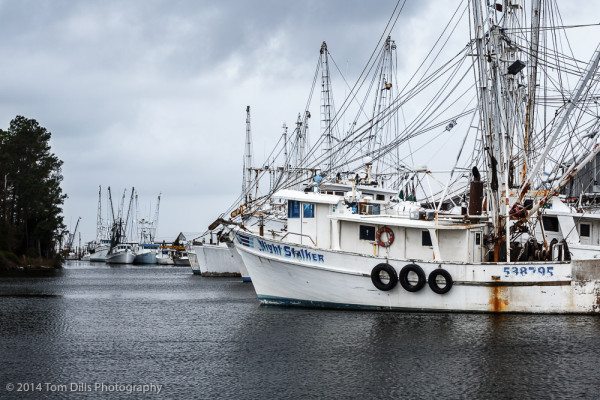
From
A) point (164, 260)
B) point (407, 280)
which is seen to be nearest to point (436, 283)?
point (407, 280)

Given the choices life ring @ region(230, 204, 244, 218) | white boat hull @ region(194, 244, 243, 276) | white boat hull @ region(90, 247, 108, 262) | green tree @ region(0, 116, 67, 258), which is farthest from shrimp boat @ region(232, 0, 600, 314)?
white boat hull @ region(90, 247, 108, 262)

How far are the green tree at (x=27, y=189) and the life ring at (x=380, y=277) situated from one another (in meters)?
61.7

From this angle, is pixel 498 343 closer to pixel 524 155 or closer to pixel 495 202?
pixel 495 202

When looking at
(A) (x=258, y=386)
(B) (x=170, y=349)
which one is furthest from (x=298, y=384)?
(B) (x=170, y=349)

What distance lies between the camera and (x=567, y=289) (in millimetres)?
27656

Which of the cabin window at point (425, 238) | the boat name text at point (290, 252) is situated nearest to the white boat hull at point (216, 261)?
the boat name text at point (290, 252)

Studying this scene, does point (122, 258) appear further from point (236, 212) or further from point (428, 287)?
point (428, 287)

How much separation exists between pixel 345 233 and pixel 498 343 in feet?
32.1

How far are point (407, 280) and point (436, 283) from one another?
3.83 ft

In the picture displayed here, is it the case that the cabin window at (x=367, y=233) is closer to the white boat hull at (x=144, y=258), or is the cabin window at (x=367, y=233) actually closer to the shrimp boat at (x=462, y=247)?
the shrimp boat at (x=462, y=247)

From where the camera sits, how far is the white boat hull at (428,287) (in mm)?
27641

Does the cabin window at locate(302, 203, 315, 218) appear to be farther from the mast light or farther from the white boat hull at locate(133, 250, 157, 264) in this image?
the white boat hull at locate(133, 250, 157, 264)

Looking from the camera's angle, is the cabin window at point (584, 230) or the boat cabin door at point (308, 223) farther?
the cabin window at point (584, 230)

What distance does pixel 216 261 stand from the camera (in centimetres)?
6938
